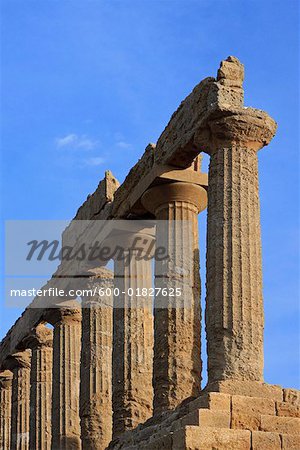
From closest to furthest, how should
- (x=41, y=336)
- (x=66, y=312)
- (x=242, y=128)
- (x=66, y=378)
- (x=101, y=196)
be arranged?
(x=242, y=128) < (x=101, y=196) < (x=66, y=378) < (x=66, y=312) < (x=41, y=336)

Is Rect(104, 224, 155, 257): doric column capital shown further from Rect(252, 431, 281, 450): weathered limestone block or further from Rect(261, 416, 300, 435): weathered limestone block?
Rect(252, 431, 281, 450): weathered limestone block

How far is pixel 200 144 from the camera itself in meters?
26.8

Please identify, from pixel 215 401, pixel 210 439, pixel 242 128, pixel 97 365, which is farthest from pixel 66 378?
pixel 210 439

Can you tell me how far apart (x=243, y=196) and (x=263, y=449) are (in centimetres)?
585

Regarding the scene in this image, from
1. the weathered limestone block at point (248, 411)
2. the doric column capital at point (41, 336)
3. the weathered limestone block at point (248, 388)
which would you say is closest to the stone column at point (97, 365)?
the doric column capital at point (41, 336)

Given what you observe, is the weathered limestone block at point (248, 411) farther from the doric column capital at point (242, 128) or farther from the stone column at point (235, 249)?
the doric column capital at point (242, 128)

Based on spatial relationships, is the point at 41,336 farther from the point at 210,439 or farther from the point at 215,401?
the point at 210,439

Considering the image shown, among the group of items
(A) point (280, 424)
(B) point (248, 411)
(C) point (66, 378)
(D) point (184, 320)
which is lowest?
(A) point (280, 424)

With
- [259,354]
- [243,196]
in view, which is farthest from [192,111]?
[259,354]

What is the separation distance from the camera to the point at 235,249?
83.8 feet

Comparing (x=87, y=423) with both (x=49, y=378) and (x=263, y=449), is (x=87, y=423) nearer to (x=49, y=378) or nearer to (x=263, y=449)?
(x=49, y=378)

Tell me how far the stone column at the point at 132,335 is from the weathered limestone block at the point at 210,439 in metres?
7.81

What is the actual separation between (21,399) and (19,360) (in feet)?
4.43

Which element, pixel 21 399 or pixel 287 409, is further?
pixel 21 399
